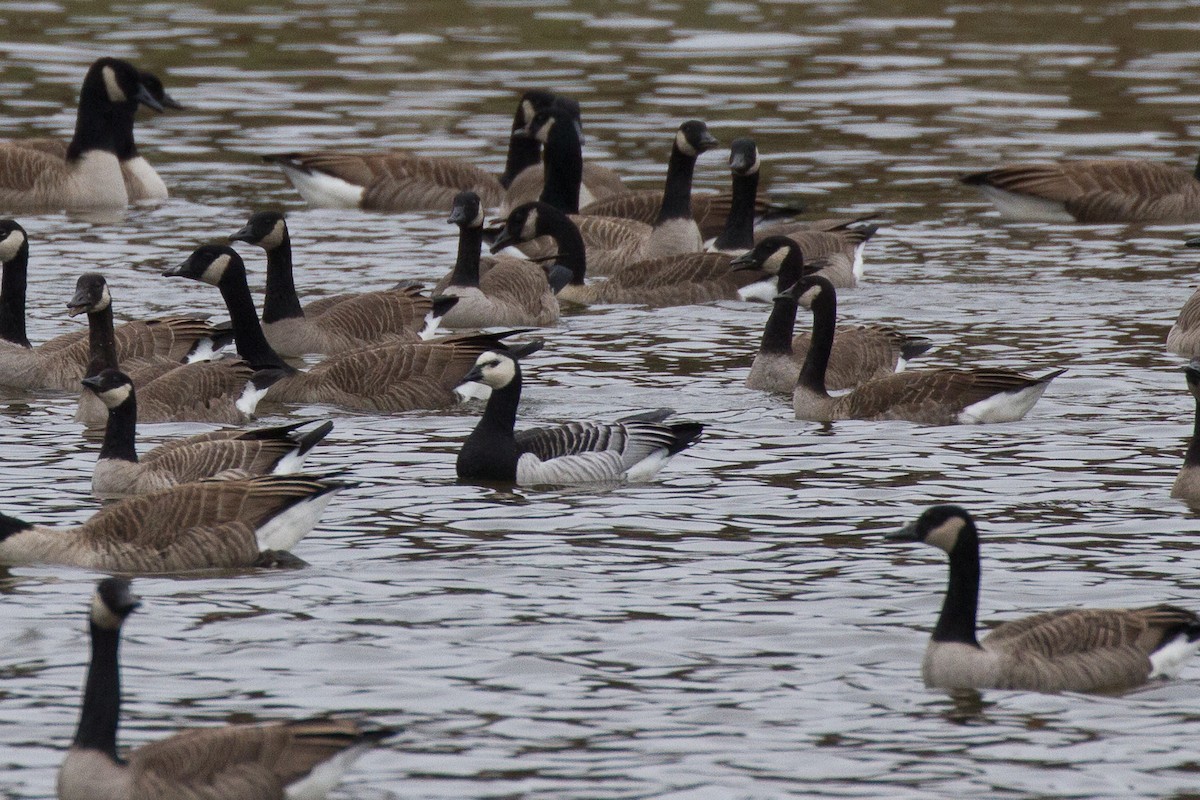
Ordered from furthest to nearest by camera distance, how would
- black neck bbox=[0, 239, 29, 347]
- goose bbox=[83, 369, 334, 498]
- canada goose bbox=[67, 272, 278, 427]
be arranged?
black neck bbox=[0, 239, 29, 347], canada goose bbox=[67, 272, 278, 427], goose bbox=[83, 369, 334, 498]

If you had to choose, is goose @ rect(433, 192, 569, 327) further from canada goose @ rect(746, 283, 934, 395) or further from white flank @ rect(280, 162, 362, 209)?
white flank @ rect(280, 162, 362, 209)

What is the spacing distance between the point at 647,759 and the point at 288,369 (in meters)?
8.46

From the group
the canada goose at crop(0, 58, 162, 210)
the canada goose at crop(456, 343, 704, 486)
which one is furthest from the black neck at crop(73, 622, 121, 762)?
the canada goose at crop(0, 58, 162, 210)

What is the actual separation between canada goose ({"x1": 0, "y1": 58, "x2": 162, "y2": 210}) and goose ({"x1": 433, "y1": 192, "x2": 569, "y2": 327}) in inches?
274

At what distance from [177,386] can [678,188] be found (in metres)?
8.03

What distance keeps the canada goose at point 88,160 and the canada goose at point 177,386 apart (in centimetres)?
986

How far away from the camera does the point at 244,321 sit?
17.2 metres

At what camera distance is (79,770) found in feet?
27.5

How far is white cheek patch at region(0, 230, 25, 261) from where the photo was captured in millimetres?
17500

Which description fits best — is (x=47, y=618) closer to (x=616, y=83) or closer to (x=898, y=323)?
(x=898, y=323)

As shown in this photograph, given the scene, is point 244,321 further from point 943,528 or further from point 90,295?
point 943,528

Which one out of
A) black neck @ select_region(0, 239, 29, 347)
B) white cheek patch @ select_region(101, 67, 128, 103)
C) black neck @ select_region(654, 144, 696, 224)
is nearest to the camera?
black neck @ select_region(0, 239, 29, 347)

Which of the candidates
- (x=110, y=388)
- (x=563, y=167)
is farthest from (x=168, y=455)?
(x=563, y=167)

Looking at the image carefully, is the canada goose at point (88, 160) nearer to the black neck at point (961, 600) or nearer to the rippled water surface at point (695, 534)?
the rippled water surface at point (695, 534)
